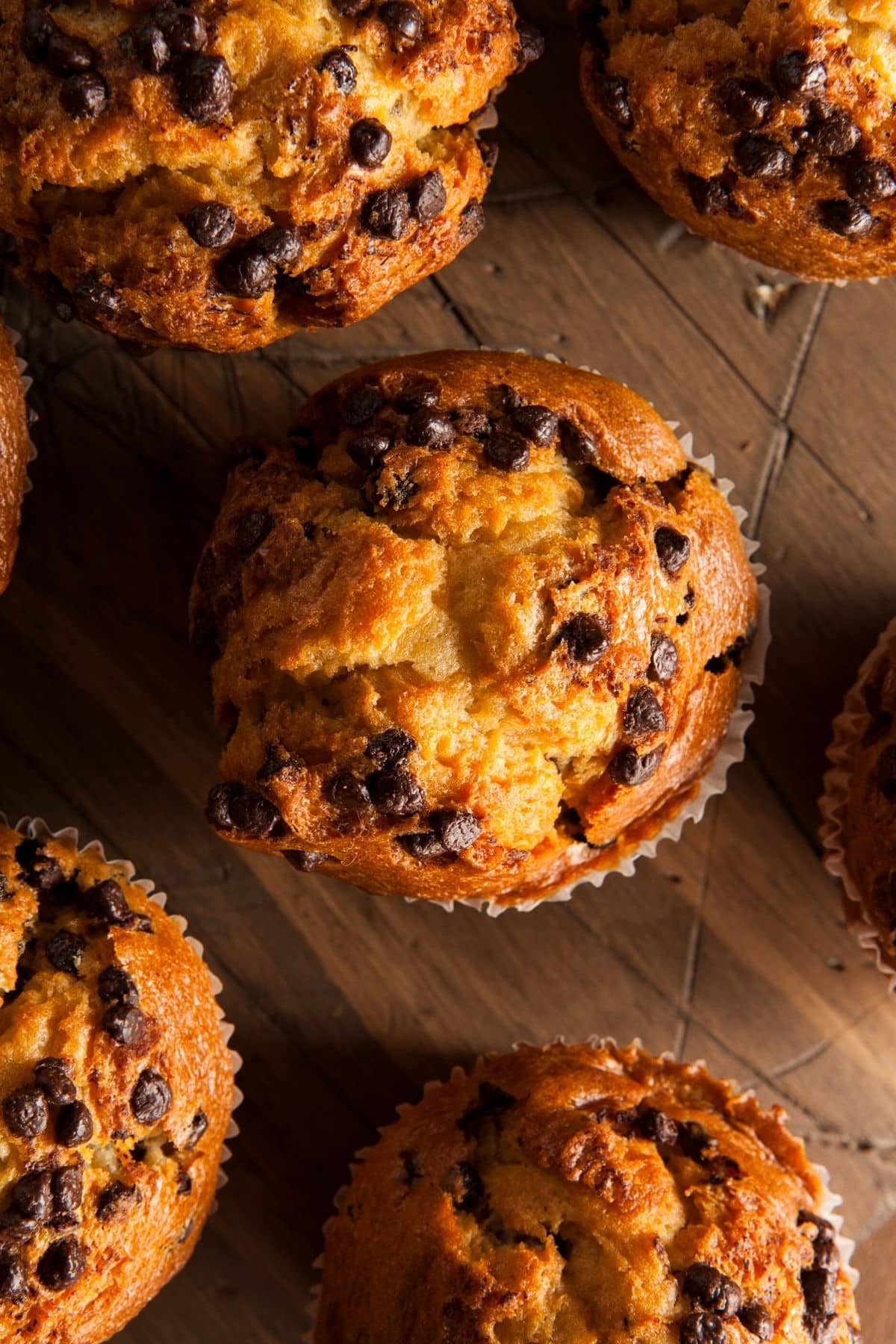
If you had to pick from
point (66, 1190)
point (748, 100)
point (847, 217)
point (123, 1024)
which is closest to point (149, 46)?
point (748, 100)

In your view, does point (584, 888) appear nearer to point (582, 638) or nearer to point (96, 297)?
point (582, 638)

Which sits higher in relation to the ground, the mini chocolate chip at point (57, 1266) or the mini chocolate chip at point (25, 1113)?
the mini chocolate chip at point (25, 1113)

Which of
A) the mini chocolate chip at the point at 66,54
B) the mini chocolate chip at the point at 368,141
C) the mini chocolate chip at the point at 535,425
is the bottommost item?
the mini chocolate chip at the point at 535,425

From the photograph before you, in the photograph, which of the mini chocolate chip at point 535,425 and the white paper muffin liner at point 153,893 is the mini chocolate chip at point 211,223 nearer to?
the mini chocolate chip at point 535,425

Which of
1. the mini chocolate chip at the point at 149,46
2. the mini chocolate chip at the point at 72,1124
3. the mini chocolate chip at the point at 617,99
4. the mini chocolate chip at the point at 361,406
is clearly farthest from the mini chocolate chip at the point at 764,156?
the mini chocolate chip at the point at 72,1124

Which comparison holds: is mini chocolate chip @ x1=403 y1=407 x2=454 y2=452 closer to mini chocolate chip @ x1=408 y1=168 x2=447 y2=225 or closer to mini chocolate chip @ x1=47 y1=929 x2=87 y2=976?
mini chocolate chip @ x1=408 y1=168 x2=447 y2=225

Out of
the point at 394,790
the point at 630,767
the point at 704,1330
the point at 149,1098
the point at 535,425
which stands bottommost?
the point at 704,1330

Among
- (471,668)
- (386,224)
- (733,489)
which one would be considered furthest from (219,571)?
(733,489)
